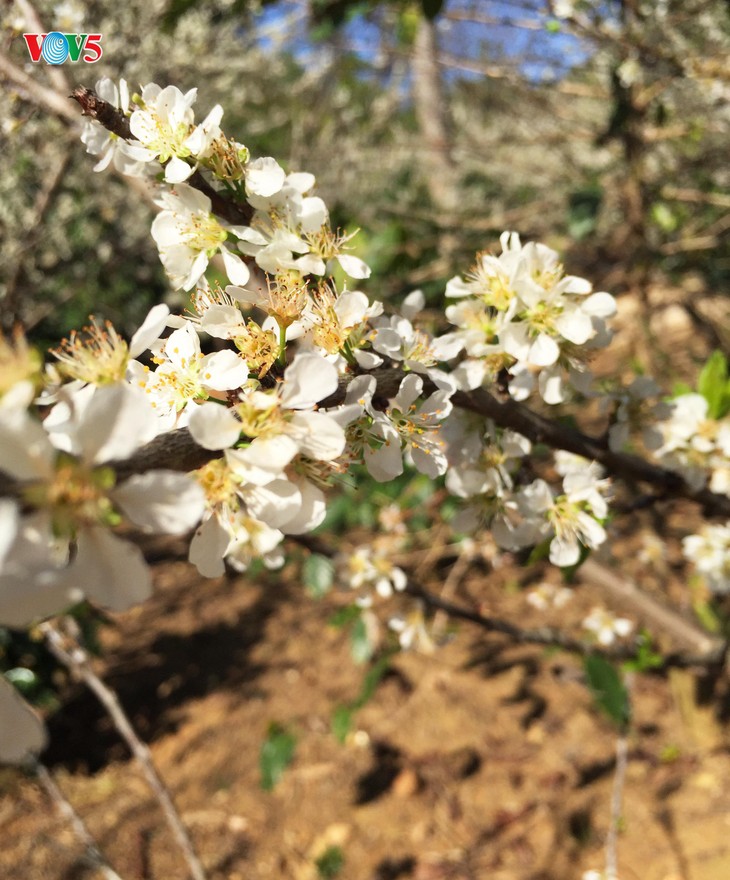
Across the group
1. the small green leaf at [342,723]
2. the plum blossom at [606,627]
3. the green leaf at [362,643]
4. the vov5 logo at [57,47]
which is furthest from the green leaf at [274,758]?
the vov5 logo at [57,47]

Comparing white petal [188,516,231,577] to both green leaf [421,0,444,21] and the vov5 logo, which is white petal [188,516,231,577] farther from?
green leaf [421,0,444,21]

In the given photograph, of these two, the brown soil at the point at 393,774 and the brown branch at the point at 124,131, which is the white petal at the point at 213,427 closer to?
the brown branch at the point at 124,131

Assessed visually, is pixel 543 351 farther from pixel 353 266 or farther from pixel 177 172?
pixel 177 172

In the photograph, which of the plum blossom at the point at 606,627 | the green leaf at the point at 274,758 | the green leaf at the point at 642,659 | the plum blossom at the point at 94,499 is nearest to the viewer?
the plum blossom at the point at 94,499

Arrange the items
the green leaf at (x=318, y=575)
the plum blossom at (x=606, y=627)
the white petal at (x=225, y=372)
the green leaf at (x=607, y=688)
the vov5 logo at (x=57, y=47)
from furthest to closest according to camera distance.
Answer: the green leaf at (x=318, y=575) → the plum blossom at (x=606, y=627) → the green leaf at (x=607, y=688) → the vov5 logo at (x=57, y=47) → the white petal at (x=225, y=372)

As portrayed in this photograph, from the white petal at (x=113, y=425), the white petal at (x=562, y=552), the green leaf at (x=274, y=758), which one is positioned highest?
the white petal at (x=113, y=425)

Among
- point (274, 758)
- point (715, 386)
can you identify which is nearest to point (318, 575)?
point (274, 758)

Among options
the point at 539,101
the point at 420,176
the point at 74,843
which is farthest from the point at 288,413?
the point at 420,176
